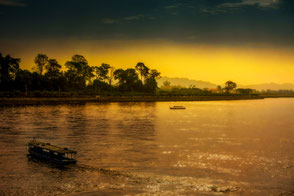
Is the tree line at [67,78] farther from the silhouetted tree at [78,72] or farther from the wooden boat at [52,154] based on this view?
the wooden boat at [52,154]

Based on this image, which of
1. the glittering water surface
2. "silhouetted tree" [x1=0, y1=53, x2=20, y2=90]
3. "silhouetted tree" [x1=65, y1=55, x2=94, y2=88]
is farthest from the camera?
"silhouetted tree" [x1=65, y1=55, x2=94, y2=88]

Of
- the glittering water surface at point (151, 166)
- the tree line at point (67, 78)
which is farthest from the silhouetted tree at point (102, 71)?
the glittering water surface at point (151, 166)

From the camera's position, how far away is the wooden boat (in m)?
28.2

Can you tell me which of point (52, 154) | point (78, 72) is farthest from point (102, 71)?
point (52, 154)

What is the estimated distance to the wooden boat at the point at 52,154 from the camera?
2821 centimetres

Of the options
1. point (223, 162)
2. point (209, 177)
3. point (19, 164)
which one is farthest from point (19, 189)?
point (223, 162)

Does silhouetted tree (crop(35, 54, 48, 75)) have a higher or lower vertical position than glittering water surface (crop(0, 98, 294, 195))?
higher

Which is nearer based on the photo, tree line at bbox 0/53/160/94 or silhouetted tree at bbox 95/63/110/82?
tree line at bbox 0/53/160/94

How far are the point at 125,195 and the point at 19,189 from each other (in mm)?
7921

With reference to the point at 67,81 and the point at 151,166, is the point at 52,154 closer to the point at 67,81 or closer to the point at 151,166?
the point at 151,166

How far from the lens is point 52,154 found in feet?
95.9

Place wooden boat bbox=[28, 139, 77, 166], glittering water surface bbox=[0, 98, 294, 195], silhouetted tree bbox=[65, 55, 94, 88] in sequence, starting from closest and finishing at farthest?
1. glittering water surface bbox=[0, 98, 294, 195]
2. wooden boat bbox=[28, 139, 77, 166]
3. silhouetted tree bbox=[65, 55, 94, 88]

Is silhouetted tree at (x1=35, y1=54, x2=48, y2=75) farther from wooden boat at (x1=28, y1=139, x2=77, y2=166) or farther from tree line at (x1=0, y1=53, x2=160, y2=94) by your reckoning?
wooden boat at (x1=28, y1=139, x2=77, y2=166)

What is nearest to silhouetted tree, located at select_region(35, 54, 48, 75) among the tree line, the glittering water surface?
the tree line
